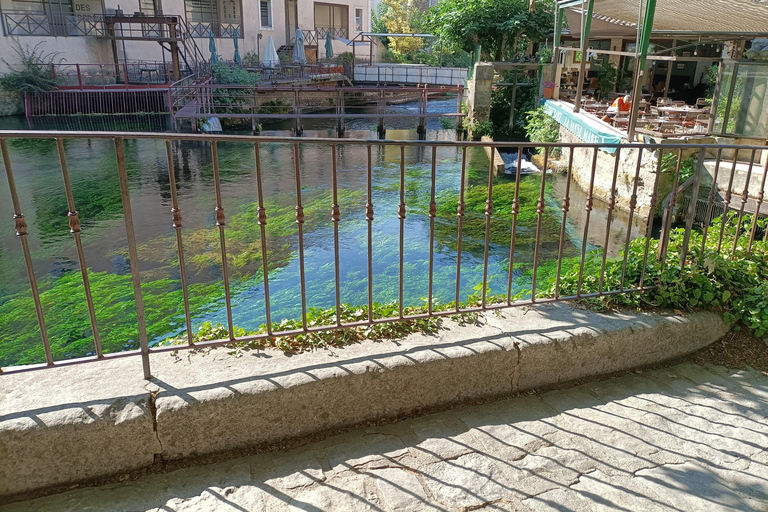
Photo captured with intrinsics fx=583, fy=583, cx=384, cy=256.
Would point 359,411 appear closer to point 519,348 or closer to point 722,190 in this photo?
point 519,348

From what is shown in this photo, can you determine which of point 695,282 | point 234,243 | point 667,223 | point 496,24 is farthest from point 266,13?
point 695,282

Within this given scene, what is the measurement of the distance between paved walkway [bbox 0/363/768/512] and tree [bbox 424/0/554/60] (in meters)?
20.0

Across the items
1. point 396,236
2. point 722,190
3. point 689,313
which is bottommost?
point 396,236

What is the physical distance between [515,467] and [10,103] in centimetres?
2536

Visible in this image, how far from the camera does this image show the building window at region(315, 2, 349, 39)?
1558 inches

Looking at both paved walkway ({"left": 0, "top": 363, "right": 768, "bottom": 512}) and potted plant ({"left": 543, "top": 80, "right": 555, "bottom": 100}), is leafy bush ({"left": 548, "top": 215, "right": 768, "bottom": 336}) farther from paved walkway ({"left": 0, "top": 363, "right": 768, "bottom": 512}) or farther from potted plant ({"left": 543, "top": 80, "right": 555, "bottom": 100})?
potted plant ({"left": 543, "top": 80, "right": 555, "bottom": 100})

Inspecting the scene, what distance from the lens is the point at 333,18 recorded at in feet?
134

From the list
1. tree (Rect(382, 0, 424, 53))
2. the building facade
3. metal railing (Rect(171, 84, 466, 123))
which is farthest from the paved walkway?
tree (Rect(382, 0, 424, 53))

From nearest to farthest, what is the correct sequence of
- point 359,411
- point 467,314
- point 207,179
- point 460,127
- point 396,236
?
point 359,411 → point 467,314 → point 396,236 → point 207,179 → point 460,127

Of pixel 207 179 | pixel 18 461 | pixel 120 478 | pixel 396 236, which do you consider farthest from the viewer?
pixel 207 179

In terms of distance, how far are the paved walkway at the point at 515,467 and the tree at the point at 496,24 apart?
1997 cm

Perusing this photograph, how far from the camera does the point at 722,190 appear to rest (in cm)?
989

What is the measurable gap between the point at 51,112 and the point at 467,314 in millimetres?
23782

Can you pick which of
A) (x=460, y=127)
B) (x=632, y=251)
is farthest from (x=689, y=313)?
(x=460, y=127)
